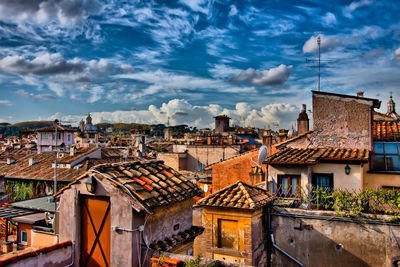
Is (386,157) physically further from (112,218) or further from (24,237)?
(24,237)

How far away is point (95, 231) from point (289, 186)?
Answer: 27.2 feet

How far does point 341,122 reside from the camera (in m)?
14.0

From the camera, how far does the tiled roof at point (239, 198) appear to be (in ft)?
29.9

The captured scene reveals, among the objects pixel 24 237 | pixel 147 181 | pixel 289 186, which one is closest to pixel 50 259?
pixel 147 181

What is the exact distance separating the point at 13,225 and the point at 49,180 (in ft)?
50.7

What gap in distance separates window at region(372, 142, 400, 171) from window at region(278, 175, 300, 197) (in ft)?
12.4

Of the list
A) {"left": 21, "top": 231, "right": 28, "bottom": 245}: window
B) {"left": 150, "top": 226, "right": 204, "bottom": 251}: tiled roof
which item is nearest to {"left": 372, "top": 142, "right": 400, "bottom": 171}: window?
{"left": 150, "top": 226, "right": 204, "bottom": 251}: tiled roof

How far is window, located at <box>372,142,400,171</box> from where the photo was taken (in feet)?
43.5

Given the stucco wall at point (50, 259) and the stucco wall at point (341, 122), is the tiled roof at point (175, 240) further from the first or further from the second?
the stucco wall at point (341, 122)

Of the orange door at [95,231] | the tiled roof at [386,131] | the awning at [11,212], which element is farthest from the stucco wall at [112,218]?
the tiled roof at [386,131]

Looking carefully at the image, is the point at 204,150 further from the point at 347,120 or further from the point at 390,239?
the point at 390,239

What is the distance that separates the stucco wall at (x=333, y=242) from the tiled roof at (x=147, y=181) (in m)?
3.98

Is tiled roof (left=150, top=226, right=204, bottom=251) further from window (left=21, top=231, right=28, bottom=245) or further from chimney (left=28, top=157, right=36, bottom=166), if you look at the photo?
chimney (left=28, top=157, right=36, bottom=166)

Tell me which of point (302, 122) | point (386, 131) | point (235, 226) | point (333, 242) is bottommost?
point (333, 242)
